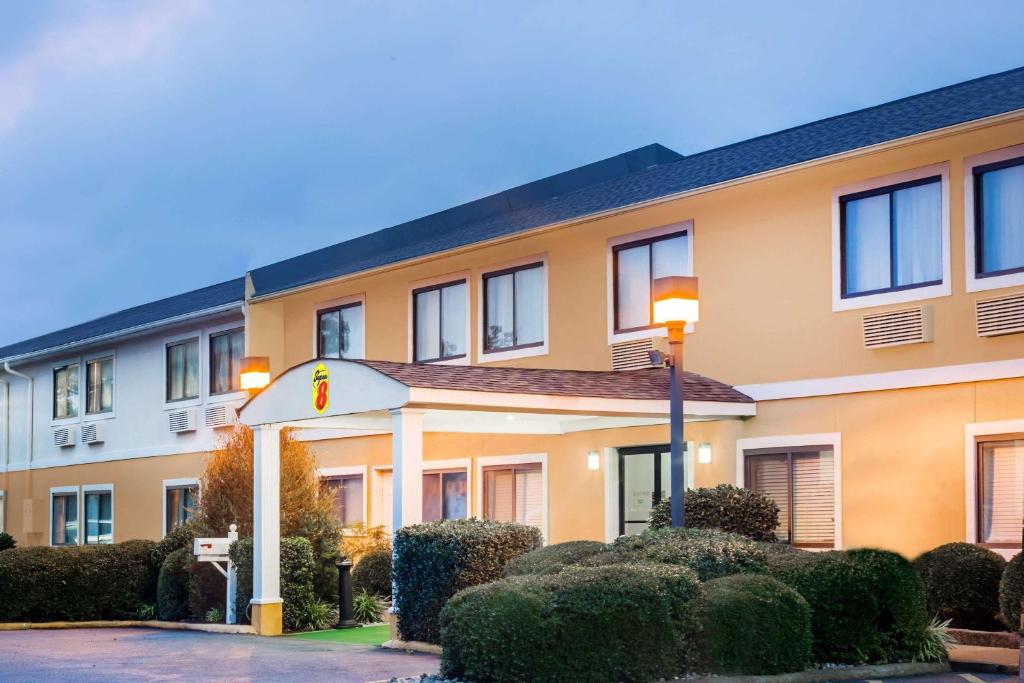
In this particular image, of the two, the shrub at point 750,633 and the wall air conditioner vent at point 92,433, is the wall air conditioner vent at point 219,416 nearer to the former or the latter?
the wall air conditioner vent at point 92,433

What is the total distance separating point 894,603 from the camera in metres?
13.2

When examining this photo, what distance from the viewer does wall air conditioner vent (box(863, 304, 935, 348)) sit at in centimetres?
1617

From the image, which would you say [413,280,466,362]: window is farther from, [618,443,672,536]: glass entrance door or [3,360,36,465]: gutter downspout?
[3,360,36,465]: gutter downspout

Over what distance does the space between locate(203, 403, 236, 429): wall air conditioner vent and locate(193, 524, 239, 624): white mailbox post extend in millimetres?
7136

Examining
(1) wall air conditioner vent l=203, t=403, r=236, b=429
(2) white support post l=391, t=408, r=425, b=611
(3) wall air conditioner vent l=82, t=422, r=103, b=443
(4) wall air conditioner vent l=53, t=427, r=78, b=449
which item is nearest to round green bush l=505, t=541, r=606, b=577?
(2) white support post l=391, t=408, r=425, b=611

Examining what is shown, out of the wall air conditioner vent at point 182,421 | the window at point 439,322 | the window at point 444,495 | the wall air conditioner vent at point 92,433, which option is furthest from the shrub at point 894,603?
the wall air conditioner vent at point 92,433

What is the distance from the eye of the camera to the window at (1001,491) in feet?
50.1

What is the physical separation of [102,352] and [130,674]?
19.9 metres

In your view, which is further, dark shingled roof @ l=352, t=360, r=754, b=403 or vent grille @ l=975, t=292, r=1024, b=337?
dark shingled roof @ l=352, t=360, r=754, b=403

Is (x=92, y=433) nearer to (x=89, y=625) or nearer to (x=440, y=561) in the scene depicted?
(x=89, y=625)

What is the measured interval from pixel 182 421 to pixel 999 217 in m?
19.2

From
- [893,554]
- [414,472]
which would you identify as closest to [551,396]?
[414,472]

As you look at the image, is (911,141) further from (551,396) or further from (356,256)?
(356,256)

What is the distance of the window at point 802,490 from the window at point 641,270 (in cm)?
307
